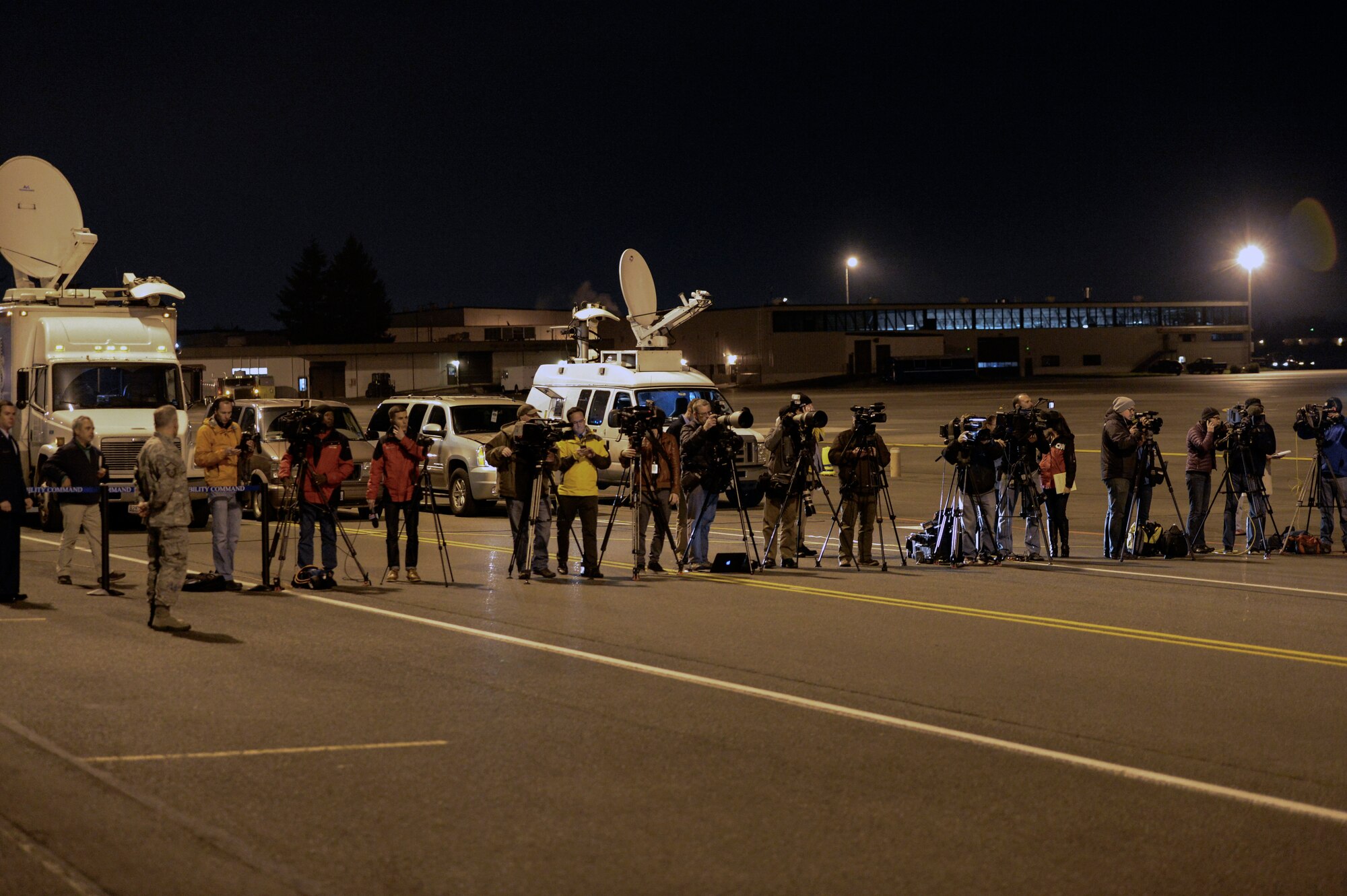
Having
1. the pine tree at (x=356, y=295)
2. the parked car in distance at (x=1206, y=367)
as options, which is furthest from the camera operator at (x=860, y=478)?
the pine tree at (x=356, y=295)

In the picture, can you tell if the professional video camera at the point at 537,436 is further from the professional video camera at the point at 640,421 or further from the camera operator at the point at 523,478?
the professional video camera at the point at 640,421

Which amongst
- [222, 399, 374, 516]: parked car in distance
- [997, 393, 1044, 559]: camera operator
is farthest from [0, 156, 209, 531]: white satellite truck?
[997, 393, 1044, 559]: camera operator

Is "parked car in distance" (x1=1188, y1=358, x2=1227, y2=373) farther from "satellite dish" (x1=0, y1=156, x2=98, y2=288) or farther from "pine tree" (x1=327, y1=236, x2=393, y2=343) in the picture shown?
"satellite dish" (x1=0, y1=156, x2=98, y2=288)

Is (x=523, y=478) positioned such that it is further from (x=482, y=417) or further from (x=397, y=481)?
(x=482, y=417)

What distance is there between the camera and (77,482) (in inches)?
531

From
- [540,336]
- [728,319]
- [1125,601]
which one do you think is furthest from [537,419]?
[540,336]

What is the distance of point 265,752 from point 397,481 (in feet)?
23.9

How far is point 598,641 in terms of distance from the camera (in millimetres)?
10352

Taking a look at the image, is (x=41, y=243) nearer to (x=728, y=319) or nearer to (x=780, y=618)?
(x=780, y=618)

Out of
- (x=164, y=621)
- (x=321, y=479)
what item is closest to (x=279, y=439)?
(x=321, y=479)

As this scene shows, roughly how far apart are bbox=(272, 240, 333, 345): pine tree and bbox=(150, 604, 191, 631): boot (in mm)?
117812

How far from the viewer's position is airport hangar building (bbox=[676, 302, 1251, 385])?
9875 centimetres

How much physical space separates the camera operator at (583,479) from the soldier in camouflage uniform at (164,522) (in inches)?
158

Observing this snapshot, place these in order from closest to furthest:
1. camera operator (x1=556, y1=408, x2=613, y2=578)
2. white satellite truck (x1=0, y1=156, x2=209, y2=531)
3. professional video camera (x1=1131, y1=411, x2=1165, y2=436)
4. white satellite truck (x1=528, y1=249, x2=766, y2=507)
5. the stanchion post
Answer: the stanchion post < camera operator (x1=556, y1=408, x2=613, y2=578) < professional video camera (x1=1131, y1=411, x2=1165, y2=436) < white satellite truck (x1=0, y1=156, x2=209, y2=531) < white satellite truck (x1=528, y1=249, x2=766, y2=507)
